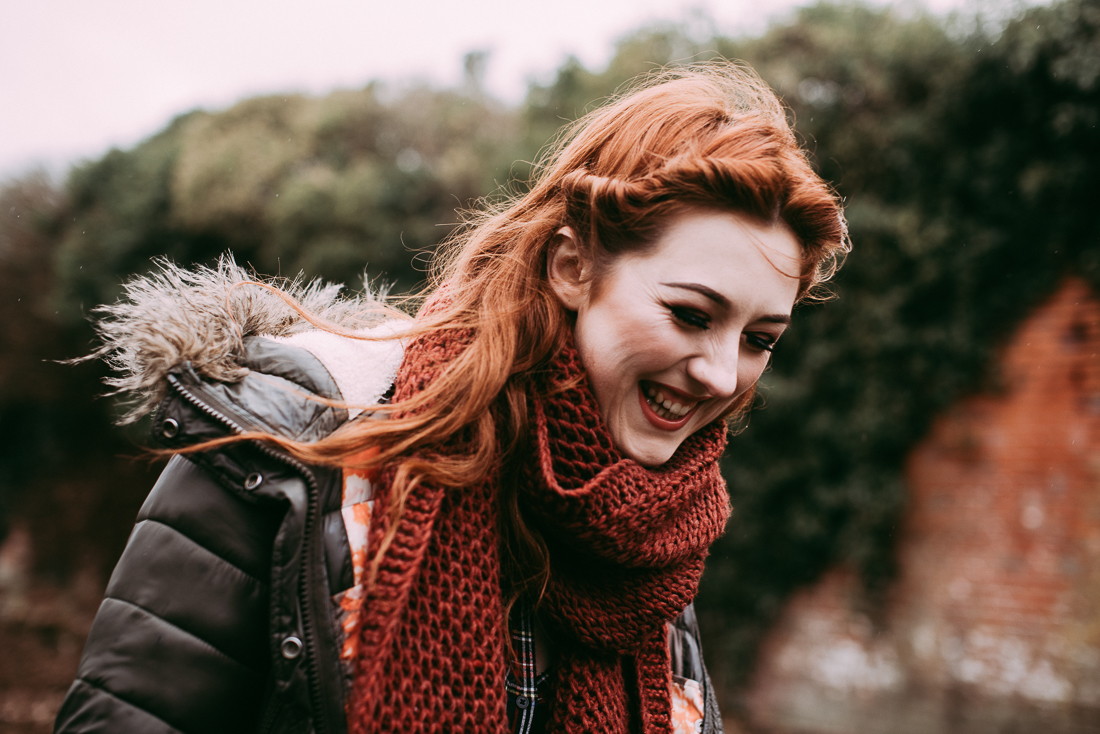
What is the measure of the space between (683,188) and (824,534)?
14.6 ft

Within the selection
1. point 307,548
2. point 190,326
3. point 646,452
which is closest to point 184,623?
point 307,548

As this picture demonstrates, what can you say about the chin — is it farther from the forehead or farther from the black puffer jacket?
the black puffer jacket

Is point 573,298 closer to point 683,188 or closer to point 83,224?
point 683,188

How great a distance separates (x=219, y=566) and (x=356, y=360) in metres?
0.47

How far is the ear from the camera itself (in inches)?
63.9

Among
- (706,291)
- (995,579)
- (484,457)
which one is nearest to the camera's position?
(484,457)

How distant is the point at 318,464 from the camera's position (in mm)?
1217

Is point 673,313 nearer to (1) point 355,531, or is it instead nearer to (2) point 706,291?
(2) point 706,291

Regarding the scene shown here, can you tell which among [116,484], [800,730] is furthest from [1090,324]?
[116,484]

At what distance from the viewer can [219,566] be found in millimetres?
1146

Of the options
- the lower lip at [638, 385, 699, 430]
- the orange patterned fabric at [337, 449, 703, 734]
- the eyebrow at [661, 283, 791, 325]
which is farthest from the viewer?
the lower lip at [638, 385, 699, 430]

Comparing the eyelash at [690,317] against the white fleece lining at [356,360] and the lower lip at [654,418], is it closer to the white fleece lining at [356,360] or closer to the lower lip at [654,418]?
the lower lip at [654,418]

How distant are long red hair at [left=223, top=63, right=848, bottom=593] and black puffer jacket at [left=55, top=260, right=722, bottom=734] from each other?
0.16 m

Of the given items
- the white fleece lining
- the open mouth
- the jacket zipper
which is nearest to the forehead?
the open mouth
